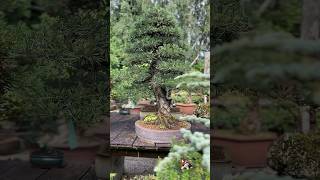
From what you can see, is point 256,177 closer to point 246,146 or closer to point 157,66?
point 246,146

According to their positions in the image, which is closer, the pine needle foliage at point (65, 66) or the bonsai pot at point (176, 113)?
the bonsai pot at point (176, 113)

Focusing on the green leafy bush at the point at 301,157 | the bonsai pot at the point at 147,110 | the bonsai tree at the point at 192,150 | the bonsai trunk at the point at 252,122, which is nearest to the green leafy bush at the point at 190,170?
the bonsai tree at the point at 192,150

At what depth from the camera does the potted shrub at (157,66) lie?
130 inches

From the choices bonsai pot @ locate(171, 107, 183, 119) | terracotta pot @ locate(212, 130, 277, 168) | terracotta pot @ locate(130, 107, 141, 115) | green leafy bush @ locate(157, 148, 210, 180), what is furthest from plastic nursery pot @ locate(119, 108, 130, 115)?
terracotta pot @ locate(212, 130, 277, 168)

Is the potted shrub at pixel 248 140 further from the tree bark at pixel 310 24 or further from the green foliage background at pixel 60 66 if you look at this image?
the green foliage background at pixel 60 66

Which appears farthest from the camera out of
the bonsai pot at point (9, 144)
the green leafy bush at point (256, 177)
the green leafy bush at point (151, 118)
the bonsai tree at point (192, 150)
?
the bonsai pot at point (9, 144)

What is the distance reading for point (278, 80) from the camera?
3008 mm

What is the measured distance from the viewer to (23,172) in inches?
153

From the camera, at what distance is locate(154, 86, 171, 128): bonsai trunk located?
3.34 meters

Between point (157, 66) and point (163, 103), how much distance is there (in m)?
0.26

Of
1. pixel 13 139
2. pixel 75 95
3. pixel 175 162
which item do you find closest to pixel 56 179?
pixel 75 95

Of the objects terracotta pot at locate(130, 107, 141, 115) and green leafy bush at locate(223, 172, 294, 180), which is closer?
green leafy bush at locate(223, 172, 294, 180)

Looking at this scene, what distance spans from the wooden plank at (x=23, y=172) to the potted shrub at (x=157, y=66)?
1024 millimetres

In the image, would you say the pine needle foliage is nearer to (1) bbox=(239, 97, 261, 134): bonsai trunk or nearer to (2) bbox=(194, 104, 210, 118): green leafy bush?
(2) bbox=(194, 104, 210, 118): green leafy bush
